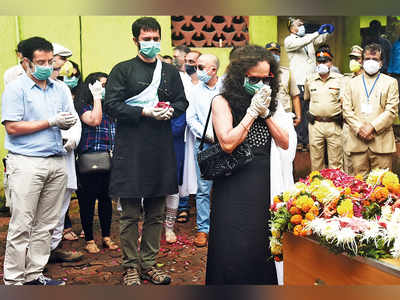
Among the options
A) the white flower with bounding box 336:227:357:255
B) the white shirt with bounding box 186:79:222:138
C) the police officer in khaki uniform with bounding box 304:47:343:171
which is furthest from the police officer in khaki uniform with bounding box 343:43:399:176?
the white flower with bounding box 336:227:357:255

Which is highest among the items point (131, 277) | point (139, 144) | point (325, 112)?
point (325, 112)

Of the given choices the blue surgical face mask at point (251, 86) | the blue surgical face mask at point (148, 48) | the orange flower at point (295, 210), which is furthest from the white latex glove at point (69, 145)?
the orange flower at point (295, 210)

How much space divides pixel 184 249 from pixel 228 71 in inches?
86.2

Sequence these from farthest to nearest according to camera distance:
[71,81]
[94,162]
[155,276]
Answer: [71,81] → [94,162] → [155,276]

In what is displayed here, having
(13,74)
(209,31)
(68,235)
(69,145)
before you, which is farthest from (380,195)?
(209,31)

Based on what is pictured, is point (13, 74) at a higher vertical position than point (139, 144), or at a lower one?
higher

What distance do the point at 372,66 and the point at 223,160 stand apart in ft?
9.80

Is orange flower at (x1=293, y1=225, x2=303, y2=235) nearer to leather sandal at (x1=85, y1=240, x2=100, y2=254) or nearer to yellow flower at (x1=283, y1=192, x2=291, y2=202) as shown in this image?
yellow flower at (x1=283, y1=192, x2=291, y2=202)

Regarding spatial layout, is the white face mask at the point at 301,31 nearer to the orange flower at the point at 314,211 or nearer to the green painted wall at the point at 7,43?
the green painted wall at the point at 7,43

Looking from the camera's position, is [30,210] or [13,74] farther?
[13,74]

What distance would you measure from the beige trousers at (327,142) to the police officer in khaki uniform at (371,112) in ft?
1.73

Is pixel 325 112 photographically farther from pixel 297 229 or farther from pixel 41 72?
pixel 297 229

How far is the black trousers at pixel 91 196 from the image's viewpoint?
13.0 feet

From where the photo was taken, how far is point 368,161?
4.88 m
